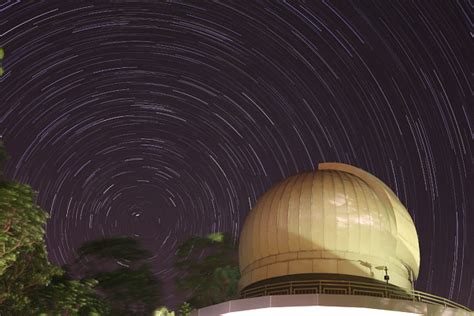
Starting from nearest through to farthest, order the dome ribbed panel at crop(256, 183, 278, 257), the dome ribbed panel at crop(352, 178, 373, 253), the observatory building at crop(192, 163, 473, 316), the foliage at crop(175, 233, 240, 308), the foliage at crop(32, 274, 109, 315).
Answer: the observatory building at crop(192, 163, 473, 316) → the dome ribbed panel at crop(352, 178, 373, 253) → the foliage at crop(32, 274, 109, 315) → the dome ribbed panel at crop(256, 183, 278, 257) → the foliage at crop(175, 233, 240, 308)

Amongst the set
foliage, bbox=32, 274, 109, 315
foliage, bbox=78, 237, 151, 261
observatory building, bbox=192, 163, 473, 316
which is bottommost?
foliage, bbox=32, 274, 109, 315

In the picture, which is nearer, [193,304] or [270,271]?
[270,271]

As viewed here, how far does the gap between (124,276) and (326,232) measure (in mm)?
15981

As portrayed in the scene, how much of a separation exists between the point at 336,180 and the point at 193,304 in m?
19.2

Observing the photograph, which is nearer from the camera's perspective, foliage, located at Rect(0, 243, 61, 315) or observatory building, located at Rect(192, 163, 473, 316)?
observatory building, located at Rect(192, 163, 473, 316)

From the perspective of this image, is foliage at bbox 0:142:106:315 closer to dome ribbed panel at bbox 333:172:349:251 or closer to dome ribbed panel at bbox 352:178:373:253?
dome ribbed panel at bbox 333:172:349:251

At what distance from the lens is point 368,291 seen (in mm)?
23844

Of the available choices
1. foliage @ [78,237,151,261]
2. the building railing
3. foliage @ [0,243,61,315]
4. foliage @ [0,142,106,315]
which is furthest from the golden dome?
foliage @ [78,237,151,261]

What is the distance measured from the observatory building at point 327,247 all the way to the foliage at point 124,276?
37.0ft

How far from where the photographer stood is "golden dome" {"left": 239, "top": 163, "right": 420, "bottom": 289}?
24906 mm

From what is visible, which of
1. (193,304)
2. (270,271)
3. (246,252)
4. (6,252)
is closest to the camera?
(6,252)

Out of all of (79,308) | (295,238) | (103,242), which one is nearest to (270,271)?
(295,238)

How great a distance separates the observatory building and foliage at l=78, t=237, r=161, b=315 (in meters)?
11.3

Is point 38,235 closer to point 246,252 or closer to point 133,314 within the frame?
point 246,252
